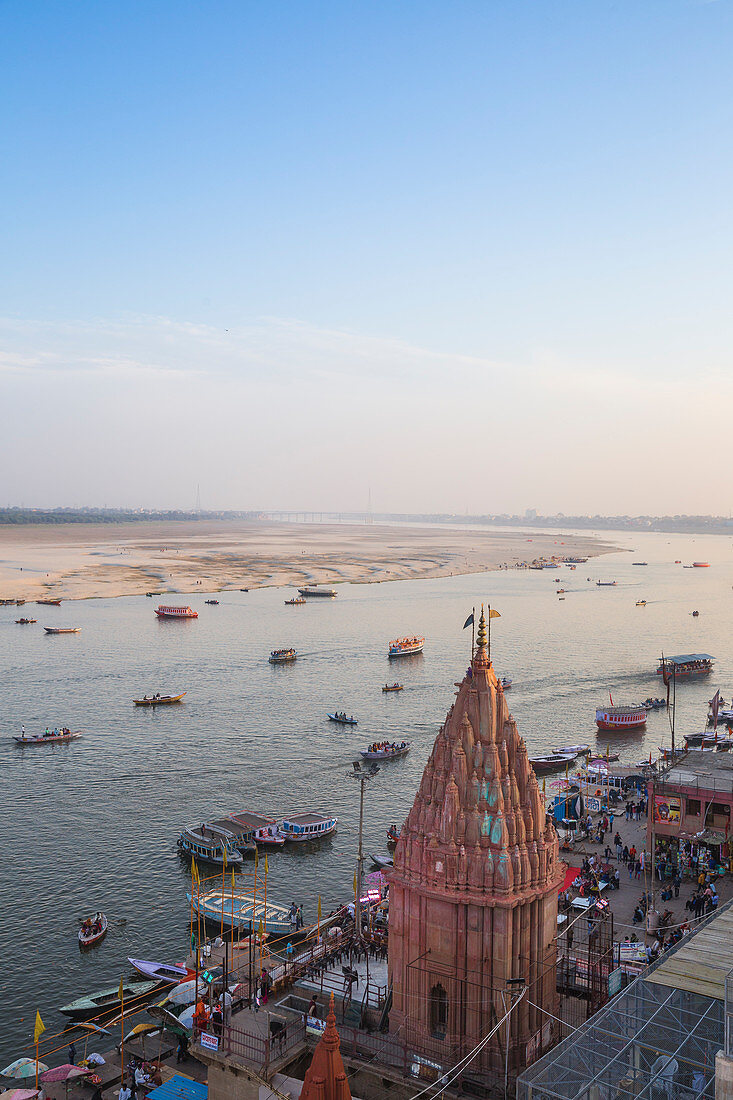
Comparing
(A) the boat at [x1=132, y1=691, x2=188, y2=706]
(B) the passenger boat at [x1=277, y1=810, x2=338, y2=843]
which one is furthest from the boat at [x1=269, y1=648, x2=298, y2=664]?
(B) the passenger boat at [x1=277, y1=810, x2=338, y2=843]

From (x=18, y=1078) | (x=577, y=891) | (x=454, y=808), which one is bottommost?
(x=18, y=1078)

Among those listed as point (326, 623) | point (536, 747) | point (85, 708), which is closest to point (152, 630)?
point (326, 623)

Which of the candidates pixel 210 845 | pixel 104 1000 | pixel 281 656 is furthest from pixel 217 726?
pixel 104 1000

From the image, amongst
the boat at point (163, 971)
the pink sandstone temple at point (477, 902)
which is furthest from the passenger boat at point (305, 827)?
the pink sandstone temple at point (477, 902)

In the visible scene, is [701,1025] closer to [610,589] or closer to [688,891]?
[688,891]

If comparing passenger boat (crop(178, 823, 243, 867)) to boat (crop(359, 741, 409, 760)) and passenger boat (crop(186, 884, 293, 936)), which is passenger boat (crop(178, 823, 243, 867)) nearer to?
passenger boat (crop(186, 884, 293, 936))

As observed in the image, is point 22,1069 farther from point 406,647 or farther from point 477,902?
point 406,647

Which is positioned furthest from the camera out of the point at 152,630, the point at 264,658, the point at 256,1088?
the point at 152,630
